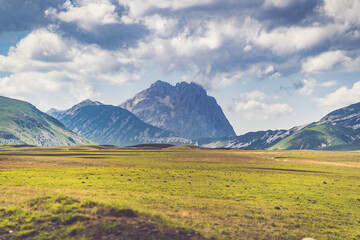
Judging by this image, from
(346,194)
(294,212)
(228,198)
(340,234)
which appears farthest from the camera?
(346,194)

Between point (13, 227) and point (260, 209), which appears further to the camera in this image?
point (260, 209)

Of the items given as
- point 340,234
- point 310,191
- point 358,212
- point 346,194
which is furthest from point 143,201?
point 346,194

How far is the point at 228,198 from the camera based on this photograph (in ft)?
134

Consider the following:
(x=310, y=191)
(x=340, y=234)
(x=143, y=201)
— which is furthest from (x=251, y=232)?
(x=310, y=191)

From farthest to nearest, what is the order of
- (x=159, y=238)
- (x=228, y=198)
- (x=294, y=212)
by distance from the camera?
(x=228, y=198), (x=294, y=212), (x=159, y=238)

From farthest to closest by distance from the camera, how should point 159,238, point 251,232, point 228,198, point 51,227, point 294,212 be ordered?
point 228,198 → point 294,212 → point 251,232 → point 51,227 → point 159,238

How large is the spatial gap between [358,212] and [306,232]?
15436mm

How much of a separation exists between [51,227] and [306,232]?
916 inches

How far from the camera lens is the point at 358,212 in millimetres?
35469

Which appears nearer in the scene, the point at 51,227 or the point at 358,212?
the point at 51,227

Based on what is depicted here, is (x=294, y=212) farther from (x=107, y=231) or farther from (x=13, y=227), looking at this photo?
(x=13, y=227)

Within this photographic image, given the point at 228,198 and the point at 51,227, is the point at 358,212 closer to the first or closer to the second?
the point at 228,198

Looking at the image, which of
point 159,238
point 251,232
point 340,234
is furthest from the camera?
point 340,234

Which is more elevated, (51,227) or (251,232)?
(51,227)
